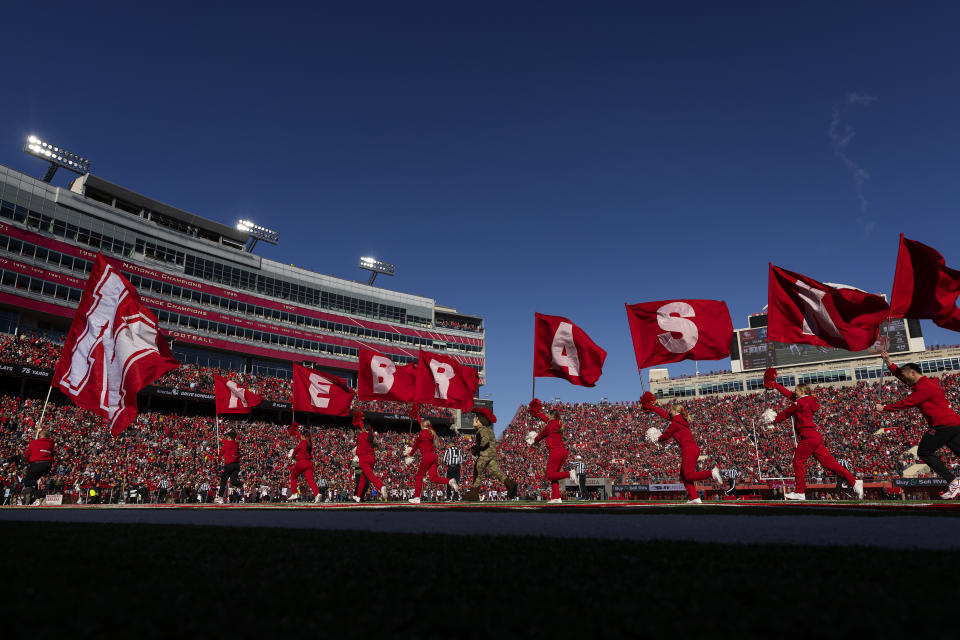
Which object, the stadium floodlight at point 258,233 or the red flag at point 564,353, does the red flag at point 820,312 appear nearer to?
the red flag at point 564,353

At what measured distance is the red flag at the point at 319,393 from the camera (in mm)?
19656

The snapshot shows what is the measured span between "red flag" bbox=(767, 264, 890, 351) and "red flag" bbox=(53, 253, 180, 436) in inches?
526

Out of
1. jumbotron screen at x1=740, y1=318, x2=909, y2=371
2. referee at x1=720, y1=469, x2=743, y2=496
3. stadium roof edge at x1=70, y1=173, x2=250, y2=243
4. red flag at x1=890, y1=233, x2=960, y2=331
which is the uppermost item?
stadium roof edge at x1=70, y1=173, x2=250, y2=243

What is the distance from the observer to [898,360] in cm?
5325

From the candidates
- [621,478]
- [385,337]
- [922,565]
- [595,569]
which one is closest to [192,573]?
[595,569]

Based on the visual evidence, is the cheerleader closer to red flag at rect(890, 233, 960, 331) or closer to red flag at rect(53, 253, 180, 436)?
red flag at rect(890, 233, 960, 331)

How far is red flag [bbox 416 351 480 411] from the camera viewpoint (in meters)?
18.9

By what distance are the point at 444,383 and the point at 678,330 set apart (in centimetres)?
835

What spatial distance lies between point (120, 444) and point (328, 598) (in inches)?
1399

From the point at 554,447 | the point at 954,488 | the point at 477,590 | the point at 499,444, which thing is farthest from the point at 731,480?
the point at 477,590

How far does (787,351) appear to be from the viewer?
57.7m

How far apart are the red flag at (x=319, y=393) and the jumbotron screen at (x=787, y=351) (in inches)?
1970

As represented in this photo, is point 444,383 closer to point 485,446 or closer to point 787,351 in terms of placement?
point 485,446

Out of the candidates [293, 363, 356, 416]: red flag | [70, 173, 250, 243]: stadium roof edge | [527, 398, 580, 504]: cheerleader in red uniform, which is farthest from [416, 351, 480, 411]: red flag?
[70, 173, 250, 243]: stadium roof edge
